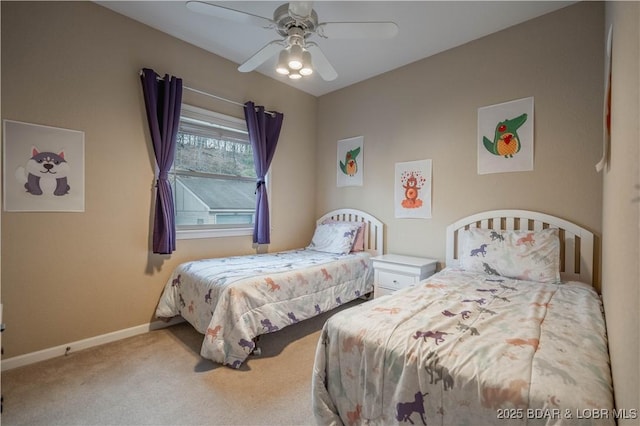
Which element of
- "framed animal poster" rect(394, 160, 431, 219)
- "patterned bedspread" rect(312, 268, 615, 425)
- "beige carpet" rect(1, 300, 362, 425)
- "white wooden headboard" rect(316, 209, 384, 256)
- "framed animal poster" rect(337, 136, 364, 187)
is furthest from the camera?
"framed animal poster" rect(337, 136, 364, 187)

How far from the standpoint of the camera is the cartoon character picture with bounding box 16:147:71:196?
6.74 feet

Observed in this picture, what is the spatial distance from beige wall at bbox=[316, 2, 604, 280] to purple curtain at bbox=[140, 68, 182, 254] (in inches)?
80.3

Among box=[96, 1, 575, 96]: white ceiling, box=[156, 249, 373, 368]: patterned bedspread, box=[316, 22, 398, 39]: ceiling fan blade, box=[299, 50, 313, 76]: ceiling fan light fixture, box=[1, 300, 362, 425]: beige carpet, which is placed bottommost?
box=[1, 300, 362, 425]: beige carpet

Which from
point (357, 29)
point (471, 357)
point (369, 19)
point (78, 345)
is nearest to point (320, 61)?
point (357, 29)

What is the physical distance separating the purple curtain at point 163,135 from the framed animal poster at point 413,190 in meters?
2.37

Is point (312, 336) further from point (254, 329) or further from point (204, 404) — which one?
point (204, 404)

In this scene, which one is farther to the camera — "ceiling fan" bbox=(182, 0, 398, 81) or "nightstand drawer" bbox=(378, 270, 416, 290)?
"nightstand drawer" bbox=(378, 270, 416, 290)

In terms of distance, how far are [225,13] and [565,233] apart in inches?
117

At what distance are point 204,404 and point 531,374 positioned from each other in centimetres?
166

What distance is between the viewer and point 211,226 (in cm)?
313

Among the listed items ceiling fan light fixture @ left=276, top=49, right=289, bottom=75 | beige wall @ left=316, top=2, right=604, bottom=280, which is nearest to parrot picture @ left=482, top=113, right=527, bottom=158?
beige wall @ left=316, top=2, right=604, bottom=280

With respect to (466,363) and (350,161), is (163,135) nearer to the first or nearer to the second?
(350,161)

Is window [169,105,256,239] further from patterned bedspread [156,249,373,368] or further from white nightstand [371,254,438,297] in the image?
white nightstand [371,254,438,297]

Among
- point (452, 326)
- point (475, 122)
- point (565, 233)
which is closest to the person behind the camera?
point (452, 326)
